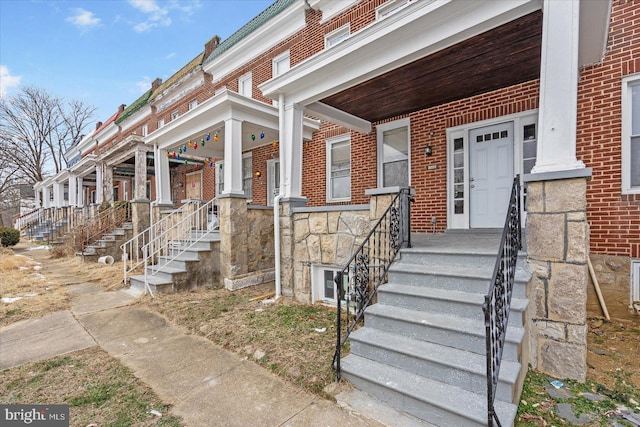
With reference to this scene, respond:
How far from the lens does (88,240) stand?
9.57 meters

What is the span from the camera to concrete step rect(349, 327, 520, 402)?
87.0 inches

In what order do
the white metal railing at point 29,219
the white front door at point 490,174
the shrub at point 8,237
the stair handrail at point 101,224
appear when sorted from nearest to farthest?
the white front door at point 490,174 → the stair handrail at point 101,224 → the shrub at point 8,237 → the white metal railing at point 29,219

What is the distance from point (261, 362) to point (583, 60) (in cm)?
571

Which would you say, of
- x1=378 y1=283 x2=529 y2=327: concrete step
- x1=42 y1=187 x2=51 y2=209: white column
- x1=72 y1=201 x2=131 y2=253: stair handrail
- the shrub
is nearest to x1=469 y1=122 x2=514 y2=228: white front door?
x1=378 y1=283 x2=529 y2=327: concrete step

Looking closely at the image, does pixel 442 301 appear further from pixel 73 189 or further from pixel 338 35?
pixel 73 189

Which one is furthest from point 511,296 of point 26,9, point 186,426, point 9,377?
point 26,9

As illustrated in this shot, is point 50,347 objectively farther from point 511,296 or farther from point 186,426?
point 511,296

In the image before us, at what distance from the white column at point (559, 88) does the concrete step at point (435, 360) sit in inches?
72.7

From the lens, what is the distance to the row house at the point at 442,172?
2646 mm

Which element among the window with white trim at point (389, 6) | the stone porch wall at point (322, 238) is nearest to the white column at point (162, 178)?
the stone porch wall at point (322, 238)

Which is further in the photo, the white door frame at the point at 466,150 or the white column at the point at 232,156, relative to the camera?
the white column at the point at 232,156

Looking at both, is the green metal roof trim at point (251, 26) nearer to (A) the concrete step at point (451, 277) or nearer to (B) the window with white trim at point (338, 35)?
(B) the window with white trim at point (338, 35)

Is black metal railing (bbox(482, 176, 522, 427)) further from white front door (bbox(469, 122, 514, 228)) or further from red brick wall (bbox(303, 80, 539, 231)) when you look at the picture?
red brick wall (bbox(303, 80, 539, 231))

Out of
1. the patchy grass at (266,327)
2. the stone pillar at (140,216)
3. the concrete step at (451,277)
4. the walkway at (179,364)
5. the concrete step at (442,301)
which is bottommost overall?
the walkway at (179,364)
